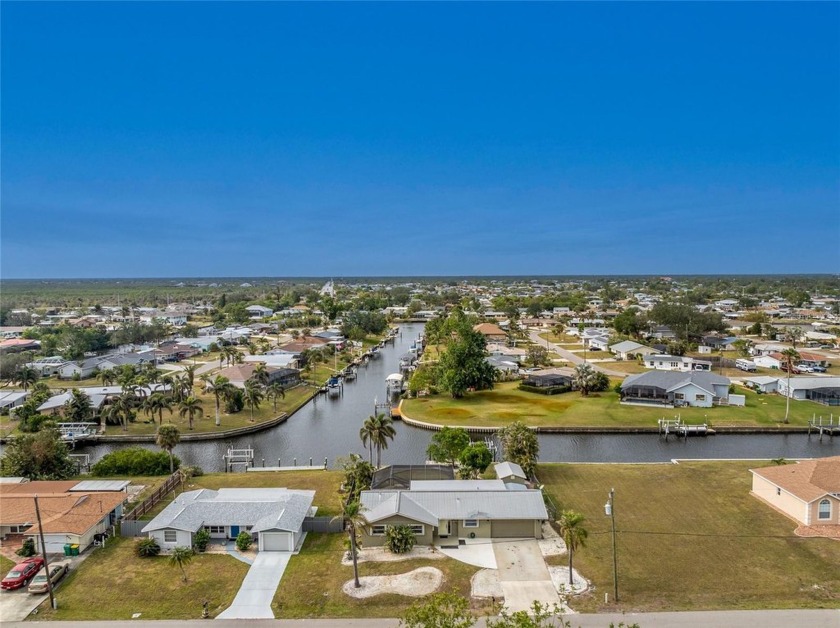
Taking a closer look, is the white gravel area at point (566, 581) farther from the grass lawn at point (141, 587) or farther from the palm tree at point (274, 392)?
the palm tree at point (274, 392)

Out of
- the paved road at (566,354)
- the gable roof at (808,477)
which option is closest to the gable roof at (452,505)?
the gable roof at (808,477)

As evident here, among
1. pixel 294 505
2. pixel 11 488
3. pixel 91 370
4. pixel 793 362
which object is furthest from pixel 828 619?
pixel 91 370

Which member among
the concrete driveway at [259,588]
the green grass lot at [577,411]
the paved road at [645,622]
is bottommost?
the green grass lot at [577,411]

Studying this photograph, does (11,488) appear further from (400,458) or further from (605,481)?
(605,481)

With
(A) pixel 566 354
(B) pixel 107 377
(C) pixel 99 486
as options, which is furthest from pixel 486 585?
(A) pixel 566 354

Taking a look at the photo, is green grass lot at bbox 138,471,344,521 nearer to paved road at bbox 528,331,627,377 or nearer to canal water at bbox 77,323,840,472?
canal water at bbox 77,323,840,472

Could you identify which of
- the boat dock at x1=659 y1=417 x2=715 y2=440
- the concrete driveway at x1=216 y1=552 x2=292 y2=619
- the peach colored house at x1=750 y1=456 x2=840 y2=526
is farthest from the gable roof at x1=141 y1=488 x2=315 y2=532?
the boat dock at x1=659 y1=417 x2=715 y2=440
